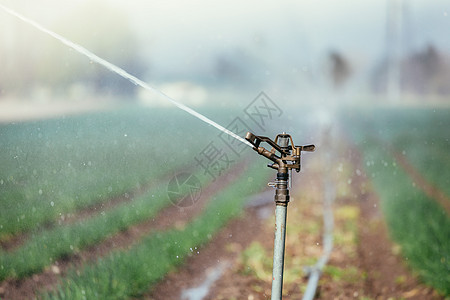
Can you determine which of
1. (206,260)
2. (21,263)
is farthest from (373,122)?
(21,263)

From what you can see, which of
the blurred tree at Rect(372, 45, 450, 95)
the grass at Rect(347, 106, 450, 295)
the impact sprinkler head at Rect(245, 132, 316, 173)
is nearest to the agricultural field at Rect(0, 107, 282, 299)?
the grass at Rect(347, 106, 450, 295)

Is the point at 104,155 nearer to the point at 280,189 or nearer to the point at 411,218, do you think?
the point at 280,189

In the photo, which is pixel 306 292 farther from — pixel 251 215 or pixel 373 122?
pixel 373 122

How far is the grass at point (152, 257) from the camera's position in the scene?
6.26 feet

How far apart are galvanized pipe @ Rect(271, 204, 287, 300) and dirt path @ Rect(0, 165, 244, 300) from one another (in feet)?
2.15

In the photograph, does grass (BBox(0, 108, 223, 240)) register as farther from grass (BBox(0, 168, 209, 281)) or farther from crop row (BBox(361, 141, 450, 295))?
crop row (BBox(361, 141, 450, 295))

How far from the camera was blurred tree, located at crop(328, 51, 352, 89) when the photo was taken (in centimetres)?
188

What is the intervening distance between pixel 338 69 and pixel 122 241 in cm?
86

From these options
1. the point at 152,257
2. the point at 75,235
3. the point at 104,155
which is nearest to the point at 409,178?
the point at 152,257

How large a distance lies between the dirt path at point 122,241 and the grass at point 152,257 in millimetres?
20

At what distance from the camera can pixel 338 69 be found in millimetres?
1892

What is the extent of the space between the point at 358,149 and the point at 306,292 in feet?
1.53

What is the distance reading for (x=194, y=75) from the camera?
194 cm

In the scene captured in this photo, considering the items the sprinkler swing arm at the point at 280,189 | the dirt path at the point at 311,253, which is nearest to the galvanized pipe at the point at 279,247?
the sprinkler swing arm at the point at 280,189
